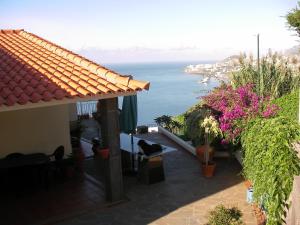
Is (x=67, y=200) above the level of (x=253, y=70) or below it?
below

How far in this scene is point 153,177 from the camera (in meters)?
11.7

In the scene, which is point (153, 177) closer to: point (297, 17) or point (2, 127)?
point (2, 127)

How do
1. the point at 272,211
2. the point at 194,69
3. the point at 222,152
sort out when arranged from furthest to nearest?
the point at 194,69 < the point at 222,152 < the point at 272,211

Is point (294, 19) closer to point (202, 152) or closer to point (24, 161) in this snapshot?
point (202, 152)

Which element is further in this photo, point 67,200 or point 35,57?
point 35,57

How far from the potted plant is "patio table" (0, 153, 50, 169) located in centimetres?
477

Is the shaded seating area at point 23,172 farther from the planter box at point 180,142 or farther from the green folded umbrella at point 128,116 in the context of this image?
the planter box at point 180,142

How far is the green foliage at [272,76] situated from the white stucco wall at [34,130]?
9.12 meters

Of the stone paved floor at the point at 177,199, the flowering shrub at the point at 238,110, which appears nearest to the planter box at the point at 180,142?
the stone paved floor at the point at 177,199

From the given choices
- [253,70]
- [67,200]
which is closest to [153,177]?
[67,200]

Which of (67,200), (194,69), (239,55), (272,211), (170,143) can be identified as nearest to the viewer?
(272,211)

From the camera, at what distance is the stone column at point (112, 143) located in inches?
388

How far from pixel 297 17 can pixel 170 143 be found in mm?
7916

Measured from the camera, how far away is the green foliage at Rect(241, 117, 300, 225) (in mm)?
6238
